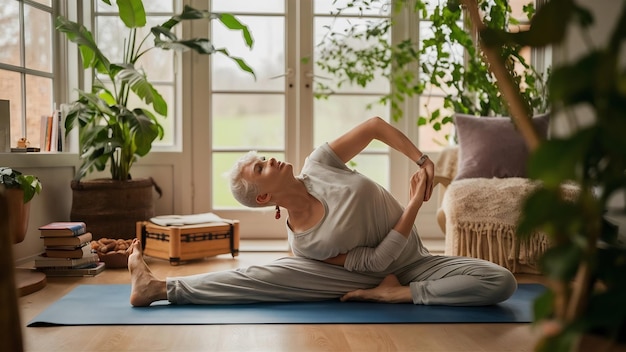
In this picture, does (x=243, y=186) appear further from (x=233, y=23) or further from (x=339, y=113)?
(x=339, y=113)

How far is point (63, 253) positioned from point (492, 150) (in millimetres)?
2566

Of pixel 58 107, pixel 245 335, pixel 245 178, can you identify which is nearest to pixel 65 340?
pixel 245 335

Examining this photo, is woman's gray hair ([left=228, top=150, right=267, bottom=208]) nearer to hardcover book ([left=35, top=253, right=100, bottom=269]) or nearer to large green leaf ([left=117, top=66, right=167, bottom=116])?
hardcover book ([left=35, top=253, right=100, bottom=269])

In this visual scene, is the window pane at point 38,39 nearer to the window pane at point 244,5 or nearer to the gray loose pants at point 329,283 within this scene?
the window pane at point 244,5

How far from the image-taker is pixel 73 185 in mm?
4293

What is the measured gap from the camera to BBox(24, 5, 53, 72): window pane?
431 centimetres

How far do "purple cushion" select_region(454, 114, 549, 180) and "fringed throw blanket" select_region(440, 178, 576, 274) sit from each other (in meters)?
0.37

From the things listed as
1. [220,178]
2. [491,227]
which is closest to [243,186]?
[491,227]

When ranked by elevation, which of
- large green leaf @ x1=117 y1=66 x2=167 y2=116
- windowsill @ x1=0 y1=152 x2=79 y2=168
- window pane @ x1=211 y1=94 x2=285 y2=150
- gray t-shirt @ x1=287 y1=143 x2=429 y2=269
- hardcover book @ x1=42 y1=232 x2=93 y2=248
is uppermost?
large green leaf @ x1=117 y1=66 x2=167 y2=116

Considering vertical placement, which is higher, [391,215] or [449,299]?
[391,215]

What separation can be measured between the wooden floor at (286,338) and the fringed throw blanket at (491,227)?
118 centimetres

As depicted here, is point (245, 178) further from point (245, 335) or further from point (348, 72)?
point (348, 72)

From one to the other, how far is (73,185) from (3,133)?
624 millimetres

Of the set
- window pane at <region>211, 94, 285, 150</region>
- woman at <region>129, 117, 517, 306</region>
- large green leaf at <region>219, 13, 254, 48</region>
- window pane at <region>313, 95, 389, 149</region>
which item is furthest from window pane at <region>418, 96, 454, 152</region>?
woman at <region>129, 117, 517, 306</region>
